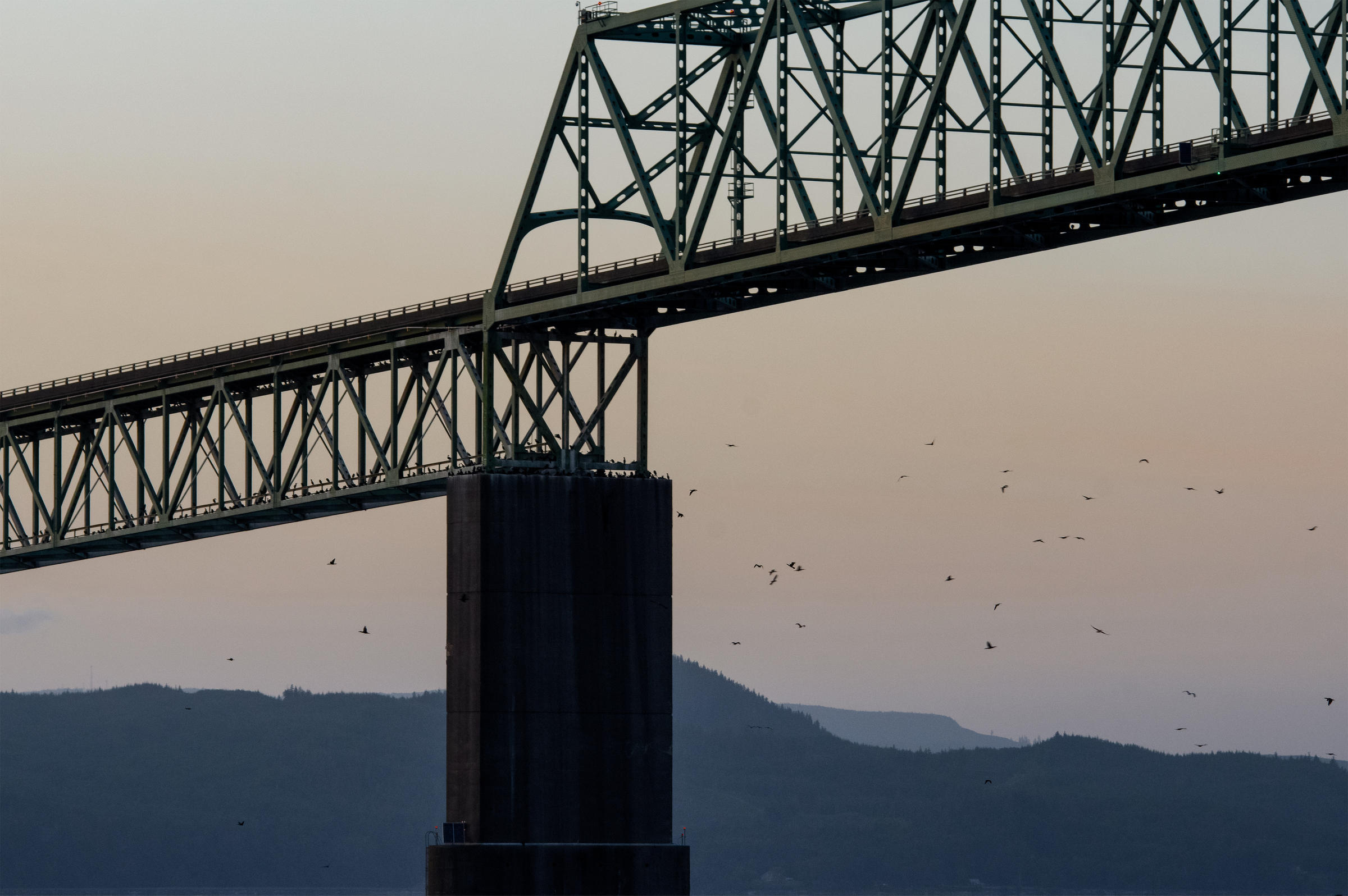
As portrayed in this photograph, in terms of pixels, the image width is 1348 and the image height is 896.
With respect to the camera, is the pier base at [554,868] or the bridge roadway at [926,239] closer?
the bridge roadway at [926,239]

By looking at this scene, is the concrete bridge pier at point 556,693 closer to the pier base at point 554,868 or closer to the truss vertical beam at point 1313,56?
the pier base at point 554,868

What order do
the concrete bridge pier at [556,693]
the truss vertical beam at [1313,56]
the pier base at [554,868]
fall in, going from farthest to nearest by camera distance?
the concrete bridge pier at [556,693] < the pier base at [554,868] < the truss vertical beam at [1313,56]

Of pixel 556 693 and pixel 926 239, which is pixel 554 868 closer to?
pixel 556 693

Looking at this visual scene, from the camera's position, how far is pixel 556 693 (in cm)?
10175

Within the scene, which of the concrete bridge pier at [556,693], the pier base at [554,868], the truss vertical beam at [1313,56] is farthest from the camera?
the concrete bridge pier at [556,693]

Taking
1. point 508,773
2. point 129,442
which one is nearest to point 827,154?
point 508,773

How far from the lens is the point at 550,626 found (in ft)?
334

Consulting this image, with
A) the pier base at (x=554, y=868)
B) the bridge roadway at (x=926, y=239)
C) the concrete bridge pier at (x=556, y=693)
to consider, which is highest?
the bridge roadway at (x=926, y=239)

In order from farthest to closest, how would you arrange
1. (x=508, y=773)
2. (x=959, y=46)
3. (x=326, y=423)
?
(x=326, y=423)
(x=508, y=773)
(x=959, y=46)

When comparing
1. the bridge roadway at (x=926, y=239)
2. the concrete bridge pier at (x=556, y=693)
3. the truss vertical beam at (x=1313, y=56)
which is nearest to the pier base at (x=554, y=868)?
the concrete bridge pier at (x=556, y=693)

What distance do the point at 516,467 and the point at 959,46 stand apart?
2611 centimetres

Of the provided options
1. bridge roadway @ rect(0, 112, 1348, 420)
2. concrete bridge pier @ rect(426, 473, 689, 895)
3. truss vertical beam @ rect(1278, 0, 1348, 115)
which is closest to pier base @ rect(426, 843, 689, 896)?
concrete bridge pier @ rect(426, 473, 689, 895)

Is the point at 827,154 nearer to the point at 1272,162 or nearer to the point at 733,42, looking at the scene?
the point at 733,42

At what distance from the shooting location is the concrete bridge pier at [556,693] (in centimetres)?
10050
